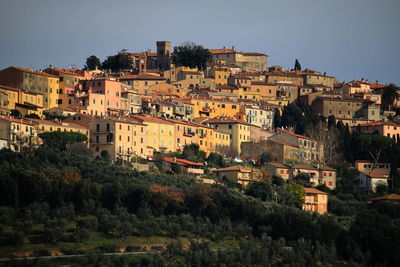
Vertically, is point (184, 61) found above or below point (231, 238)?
above

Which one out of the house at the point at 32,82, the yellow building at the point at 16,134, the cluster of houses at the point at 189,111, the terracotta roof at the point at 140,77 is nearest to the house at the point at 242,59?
the cluster of houses at the point at 189,111

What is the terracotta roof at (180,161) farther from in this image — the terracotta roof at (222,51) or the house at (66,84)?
the terracotta roof at (222,51)

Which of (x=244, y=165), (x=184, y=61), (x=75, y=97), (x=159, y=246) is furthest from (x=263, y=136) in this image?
(x=159, y=246)

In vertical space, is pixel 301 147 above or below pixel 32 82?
below

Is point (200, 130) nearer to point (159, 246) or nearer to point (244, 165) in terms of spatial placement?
point (244, 165)

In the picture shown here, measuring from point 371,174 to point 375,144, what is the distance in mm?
5043

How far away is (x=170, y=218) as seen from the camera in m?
64.1

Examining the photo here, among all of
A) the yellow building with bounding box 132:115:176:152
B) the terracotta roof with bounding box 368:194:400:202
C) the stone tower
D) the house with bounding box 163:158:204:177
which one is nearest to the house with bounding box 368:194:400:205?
the terracotta roof with bounding box 368:194:400:202

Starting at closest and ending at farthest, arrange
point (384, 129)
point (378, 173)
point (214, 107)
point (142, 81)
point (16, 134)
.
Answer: point (16, 134), point (378, 173), point (384, 129), point (214, 107), point (142, 81)

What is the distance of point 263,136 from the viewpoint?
302 feet

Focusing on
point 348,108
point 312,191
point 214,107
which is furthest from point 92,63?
point 312,191

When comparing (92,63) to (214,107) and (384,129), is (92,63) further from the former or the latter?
(384,129)

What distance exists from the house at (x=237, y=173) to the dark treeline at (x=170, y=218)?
5.89 m

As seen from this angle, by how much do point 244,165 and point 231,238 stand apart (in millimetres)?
18664
